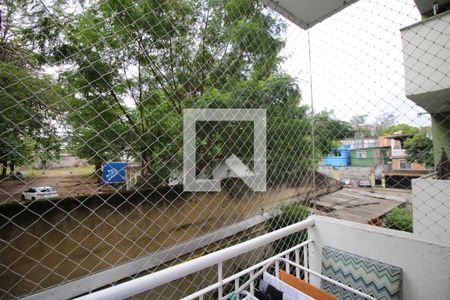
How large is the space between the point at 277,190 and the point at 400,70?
149 cm

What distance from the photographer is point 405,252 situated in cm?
104

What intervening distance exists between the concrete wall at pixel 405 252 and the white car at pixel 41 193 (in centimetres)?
150

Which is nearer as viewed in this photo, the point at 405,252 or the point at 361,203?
the point at 405,252

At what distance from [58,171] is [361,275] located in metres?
1.57

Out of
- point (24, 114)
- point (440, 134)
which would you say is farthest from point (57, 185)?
point (440, 134)

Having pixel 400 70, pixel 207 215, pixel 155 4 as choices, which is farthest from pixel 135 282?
pixel 400 70

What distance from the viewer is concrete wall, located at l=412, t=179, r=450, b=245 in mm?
1916

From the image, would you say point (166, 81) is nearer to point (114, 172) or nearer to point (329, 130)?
point (114, 172)

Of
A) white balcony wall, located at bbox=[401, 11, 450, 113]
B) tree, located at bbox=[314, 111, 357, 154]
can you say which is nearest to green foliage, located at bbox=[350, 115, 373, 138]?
tree, located at bbox=[314, 111, 357, 154]

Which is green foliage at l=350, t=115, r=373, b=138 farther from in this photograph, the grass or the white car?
the white car

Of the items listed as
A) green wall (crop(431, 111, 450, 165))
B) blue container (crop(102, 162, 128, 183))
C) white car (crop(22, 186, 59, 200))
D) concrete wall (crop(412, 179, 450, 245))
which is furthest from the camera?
green wall (crop(431, 111, 450, 165))

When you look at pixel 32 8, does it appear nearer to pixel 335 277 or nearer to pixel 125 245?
pixel 125 245

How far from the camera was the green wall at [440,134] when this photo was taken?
8.75 feet

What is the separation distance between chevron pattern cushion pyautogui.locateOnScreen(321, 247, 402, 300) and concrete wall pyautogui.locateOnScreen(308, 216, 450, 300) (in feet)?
0.13
